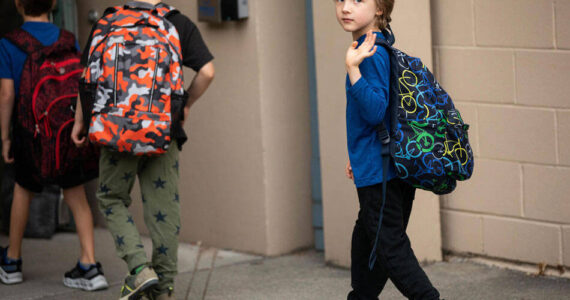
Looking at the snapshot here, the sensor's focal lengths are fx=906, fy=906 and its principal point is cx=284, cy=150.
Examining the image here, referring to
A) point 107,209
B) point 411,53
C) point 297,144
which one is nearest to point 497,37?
point 411,53

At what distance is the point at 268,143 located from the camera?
589 cm

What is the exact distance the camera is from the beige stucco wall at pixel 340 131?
207 inches

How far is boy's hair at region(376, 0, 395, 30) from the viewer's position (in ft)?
12.2

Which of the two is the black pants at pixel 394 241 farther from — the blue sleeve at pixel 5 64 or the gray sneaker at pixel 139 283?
the blue sleeve at pixel 5 64

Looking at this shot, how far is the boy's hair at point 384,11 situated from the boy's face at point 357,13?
0.02 m

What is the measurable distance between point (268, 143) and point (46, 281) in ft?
5.37

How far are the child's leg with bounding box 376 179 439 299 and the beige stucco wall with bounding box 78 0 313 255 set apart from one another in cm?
224

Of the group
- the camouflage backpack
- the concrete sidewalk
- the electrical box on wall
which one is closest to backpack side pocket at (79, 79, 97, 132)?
the camouflage backpack

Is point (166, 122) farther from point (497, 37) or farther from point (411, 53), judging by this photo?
point (497, 37)

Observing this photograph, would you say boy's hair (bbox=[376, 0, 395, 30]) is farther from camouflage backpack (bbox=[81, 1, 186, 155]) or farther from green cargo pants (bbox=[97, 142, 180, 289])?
green cargo pants (bbox=[97, 142, 180, 289])

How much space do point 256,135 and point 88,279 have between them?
55.9 inches

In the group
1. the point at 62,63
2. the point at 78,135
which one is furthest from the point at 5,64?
the point at 78,135

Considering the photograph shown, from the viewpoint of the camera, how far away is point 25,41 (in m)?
5.17

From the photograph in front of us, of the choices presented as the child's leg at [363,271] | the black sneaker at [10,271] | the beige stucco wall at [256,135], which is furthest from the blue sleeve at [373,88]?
the black sneaker at [10,271]
